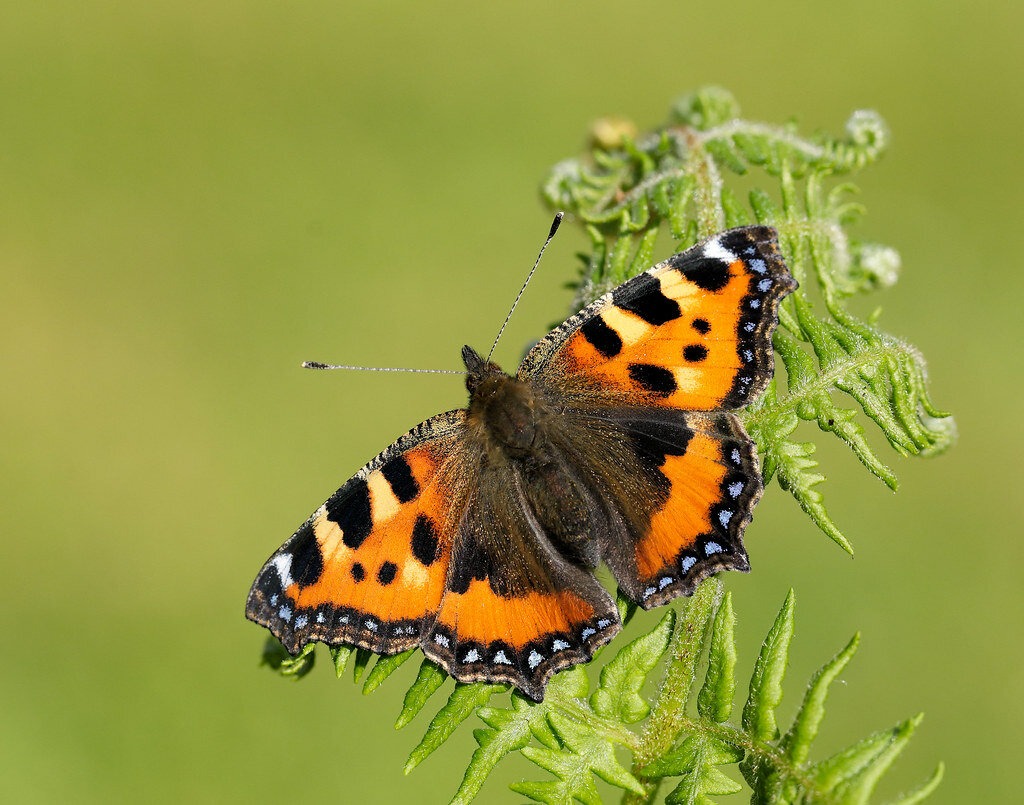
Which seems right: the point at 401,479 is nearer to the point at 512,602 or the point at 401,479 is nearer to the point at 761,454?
the point at 512,602

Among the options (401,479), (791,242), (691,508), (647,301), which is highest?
(791,242)

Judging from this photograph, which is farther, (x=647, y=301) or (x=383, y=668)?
(x=647, y=301)

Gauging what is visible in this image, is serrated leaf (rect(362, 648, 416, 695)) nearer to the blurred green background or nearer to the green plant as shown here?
the green plant

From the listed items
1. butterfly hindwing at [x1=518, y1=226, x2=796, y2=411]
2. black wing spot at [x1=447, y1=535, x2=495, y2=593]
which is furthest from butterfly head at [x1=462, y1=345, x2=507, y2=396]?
black wing spot at [x1=447, y1=535, x2=495, y2=593]

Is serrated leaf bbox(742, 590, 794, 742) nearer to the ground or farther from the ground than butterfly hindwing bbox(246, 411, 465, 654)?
farther from the ground

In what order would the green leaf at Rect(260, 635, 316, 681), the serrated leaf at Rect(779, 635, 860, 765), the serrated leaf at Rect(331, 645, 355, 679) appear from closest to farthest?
the serrated leaf at Rect(779, 635, 860, 765)
the serrated leaf at Rect(331, 645, 355, 679)
the green leaf at Rect(260, 635, 316, 681)

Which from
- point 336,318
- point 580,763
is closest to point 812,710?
point 580,763

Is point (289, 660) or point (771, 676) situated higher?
point (771, 676)

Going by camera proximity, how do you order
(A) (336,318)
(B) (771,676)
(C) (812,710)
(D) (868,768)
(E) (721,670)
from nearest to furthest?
(D) (868,768) → (C) (812,710) → (B) (771,676) → (E) (721,670) → (A) (336,318)
